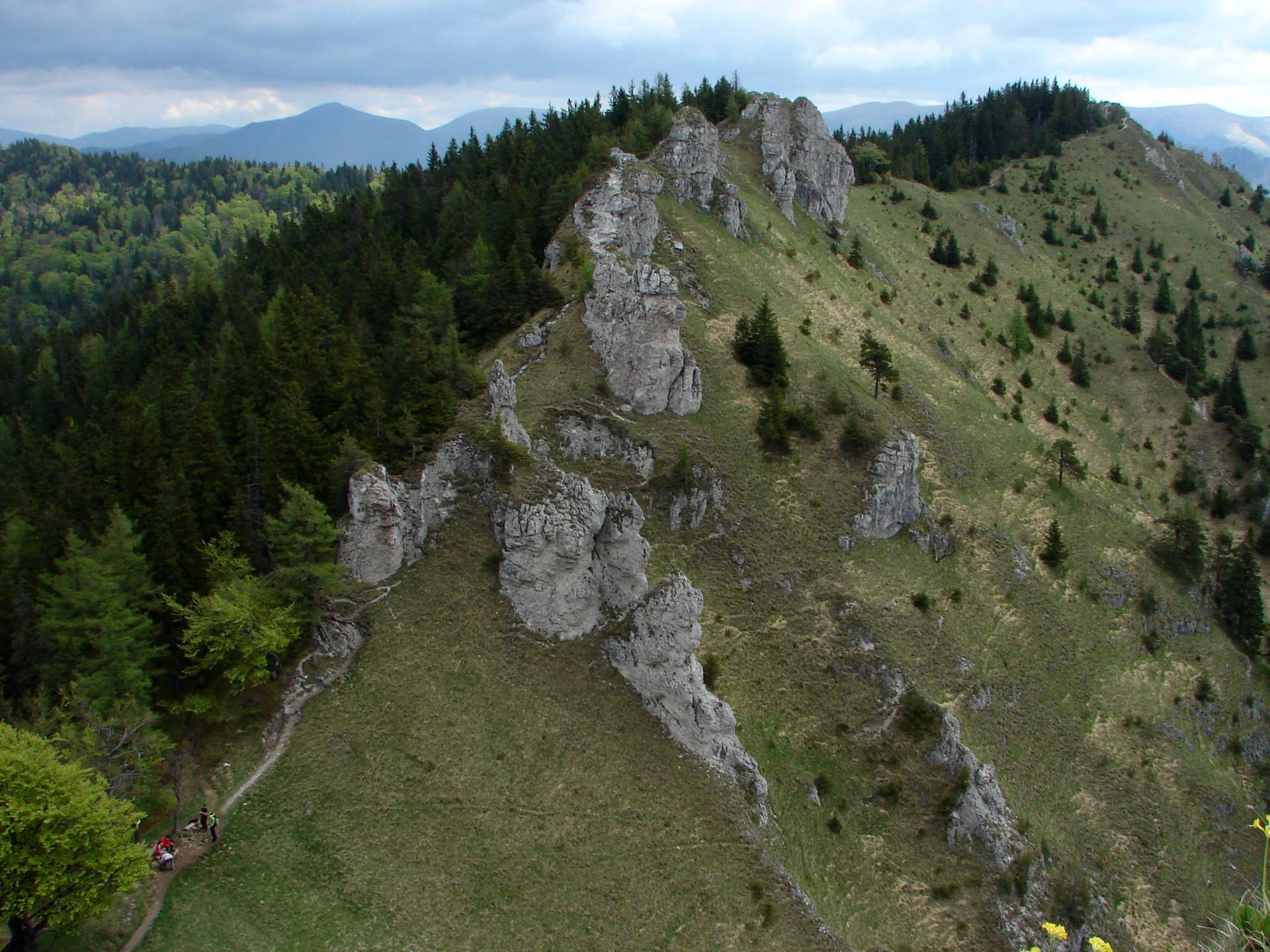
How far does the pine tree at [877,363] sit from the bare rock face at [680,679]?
32.2 m

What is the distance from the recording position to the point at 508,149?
103 metres

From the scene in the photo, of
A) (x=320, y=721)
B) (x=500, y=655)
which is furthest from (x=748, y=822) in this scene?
(x=320, y=721)

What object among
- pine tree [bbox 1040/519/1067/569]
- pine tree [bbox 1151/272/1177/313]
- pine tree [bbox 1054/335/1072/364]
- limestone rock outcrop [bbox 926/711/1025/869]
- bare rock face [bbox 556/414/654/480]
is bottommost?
limestone rock outcrop [bbox 926/711/1025/869]

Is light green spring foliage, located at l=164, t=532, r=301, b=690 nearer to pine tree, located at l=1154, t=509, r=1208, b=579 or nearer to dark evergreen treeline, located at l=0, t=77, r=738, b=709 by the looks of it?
dark evergreen treeline, located at l=0, t=77, r=738, b=709

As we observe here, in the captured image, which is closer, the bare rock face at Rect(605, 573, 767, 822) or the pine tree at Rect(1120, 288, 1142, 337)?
the bare rock face at Rect(605, 573, 767, 822)

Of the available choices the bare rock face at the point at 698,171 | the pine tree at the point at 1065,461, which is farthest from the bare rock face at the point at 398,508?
the pine tree at the point at 1065,461

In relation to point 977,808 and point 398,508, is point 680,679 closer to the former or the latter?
point 977,808

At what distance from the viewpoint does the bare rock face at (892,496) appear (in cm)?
5631

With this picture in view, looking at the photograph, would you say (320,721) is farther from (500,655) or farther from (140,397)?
(140,397)

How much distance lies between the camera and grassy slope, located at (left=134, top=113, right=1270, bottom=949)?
3469cm

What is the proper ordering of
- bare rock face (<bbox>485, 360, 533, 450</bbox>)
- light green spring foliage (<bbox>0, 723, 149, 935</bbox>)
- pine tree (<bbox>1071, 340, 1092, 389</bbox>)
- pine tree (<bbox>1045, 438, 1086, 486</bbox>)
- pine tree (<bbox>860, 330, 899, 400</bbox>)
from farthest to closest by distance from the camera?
pine tree (<bbox>1071, 340, 1092, 389</bbox>) < pine tree (<bbox>1045, 438, 1086, 486</bbox>) < pine tree (<bbox>860, 330, 899, 400</bbox>) < bare rock face (<bbox>485, 360, 533, 450</bbox>) < light green spring foliage (<bbox>0, 723, 149, 935</bbox>)

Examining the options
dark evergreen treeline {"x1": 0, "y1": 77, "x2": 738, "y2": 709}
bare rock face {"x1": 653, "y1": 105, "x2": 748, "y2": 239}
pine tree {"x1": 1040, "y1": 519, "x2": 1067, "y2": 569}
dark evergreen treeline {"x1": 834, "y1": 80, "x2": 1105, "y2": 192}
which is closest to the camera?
dark evergreen treeline {"x1": 0, "y1": 77, "x2": 738, "y2": 709}

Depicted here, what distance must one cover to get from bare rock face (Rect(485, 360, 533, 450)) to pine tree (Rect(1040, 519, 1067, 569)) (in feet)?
137

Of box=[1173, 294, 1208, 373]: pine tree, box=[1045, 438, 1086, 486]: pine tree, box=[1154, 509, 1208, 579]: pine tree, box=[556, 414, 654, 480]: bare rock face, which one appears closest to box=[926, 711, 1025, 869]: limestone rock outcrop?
box=[556, 414, 654, 480]: bare rock face
